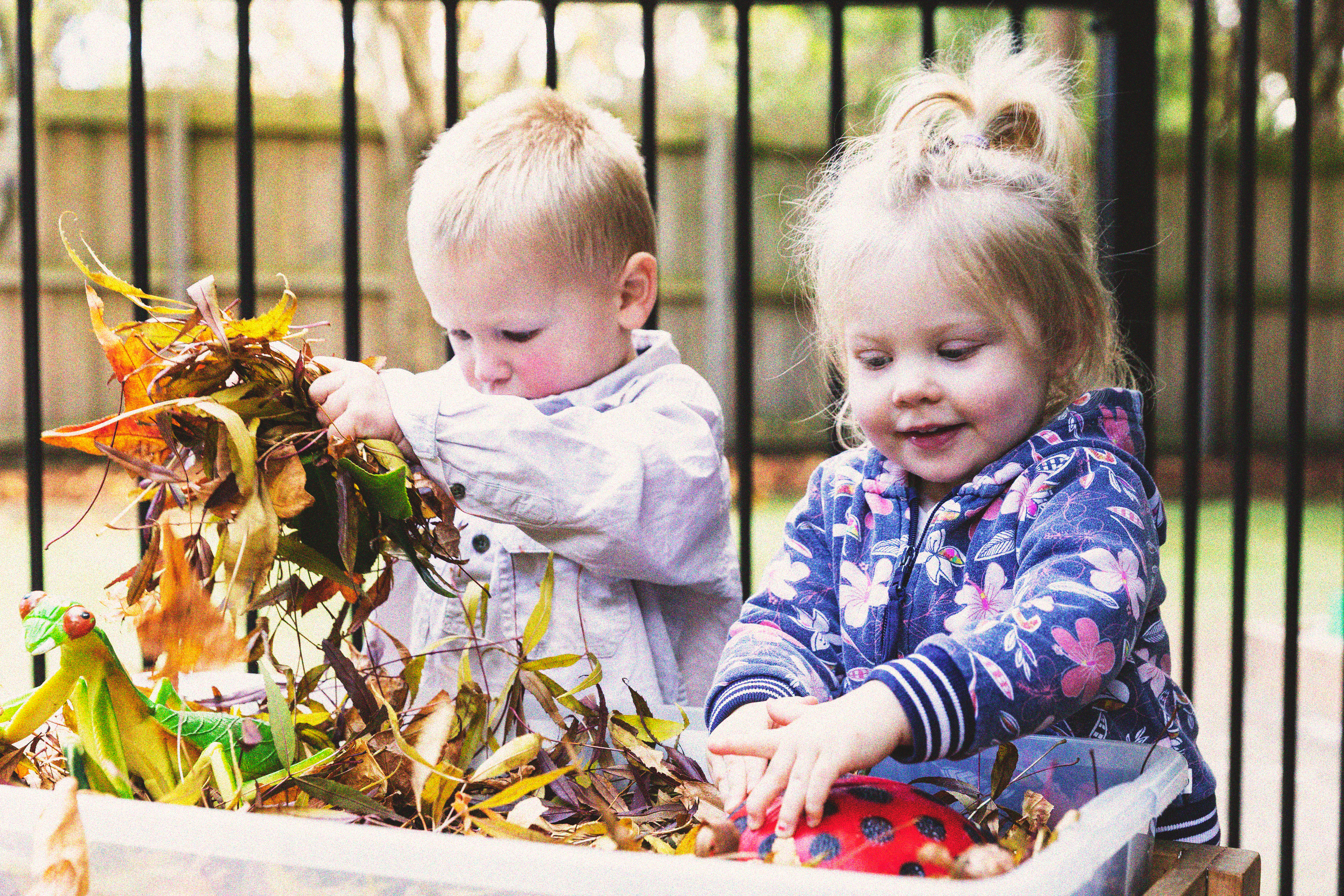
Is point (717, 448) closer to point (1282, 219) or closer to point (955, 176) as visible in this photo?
point (955, 176)

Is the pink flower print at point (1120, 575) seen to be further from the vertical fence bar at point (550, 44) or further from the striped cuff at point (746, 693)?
the vertical fence bar at point (550, 44)

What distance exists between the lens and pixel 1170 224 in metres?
7.73

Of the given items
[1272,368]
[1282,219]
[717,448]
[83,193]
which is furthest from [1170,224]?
[717,448]

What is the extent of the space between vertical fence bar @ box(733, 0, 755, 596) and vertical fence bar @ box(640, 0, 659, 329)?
107mm

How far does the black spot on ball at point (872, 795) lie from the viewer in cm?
98

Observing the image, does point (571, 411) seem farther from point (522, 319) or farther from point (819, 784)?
point (819, 784)

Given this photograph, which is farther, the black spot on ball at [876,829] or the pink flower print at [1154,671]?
the pink flower print at [1154,671]

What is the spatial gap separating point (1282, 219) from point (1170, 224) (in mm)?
670

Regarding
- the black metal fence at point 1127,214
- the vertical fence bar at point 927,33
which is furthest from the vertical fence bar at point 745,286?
the vertical fence bar at point 927,33

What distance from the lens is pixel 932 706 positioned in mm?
947

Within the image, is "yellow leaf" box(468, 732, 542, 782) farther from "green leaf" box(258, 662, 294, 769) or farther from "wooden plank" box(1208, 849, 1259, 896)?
"wooden plank" box(1208, 849, 1259, 896)

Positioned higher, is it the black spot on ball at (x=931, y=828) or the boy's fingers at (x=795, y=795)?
the boy's fingers at (x=795, y=795)

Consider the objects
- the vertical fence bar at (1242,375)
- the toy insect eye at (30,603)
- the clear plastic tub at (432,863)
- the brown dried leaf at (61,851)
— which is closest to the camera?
the clear plastic tub at (432,863)

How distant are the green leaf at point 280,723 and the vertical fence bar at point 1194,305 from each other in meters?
1.06
